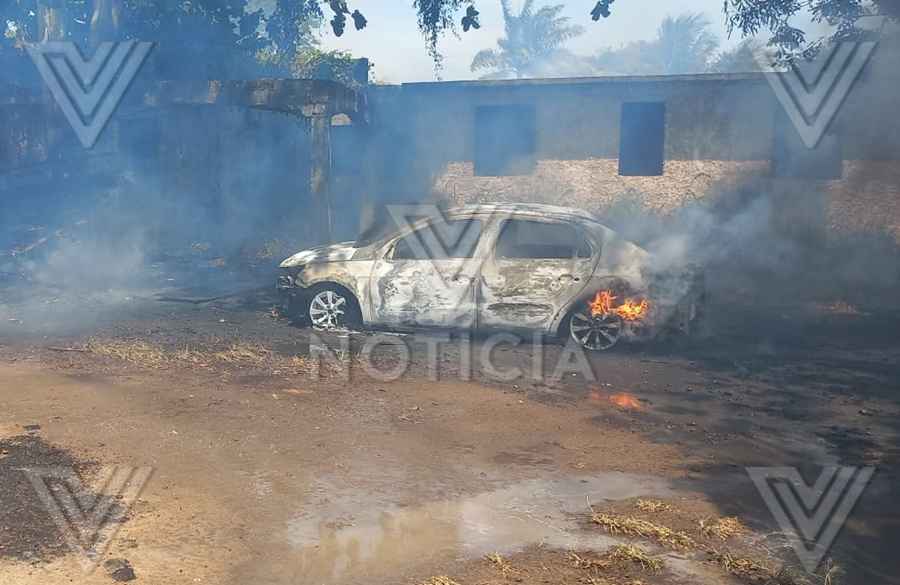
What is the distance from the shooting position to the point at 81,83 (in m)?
19.0

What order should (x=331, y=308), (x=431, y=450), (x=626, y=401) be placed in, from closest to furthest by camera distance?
(x=431, y=450)
(x=626, y=401)
(x=331, y=308)

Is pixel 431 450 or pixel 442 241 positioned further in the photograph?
pixel 442 241

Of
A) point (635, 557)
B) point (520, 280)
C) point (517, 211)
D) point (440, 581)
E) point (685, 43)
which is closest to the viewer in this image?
point (440, 581)

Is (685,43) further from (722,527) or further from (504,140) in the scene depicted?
(722,527)

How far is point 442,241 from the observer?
28.6ft

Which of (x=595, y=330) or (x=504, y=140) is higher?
(x=504, y=140)

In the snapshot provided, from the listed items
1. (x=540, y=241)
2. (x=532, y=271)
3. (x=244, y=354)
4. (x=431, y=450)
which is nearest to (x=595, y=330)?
(x=532, y=271)

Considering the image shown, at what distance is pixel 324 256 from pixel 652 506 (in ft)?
17.7

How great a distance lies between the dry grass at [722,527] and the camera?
4.44 meters

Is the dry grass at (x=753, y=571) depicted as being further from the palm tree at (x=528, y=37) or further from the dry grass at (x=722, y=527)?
the palm tree at (x=528, y=37)

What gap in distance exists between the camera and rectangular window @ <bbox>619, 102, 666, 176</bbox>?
56.1 ft

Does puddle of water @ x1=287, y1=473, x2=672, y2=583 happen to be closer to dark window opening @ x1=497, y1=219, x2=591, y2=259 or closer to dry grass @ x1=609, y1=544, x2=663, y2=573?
dry grass @ x1=609, y1=544, x2=663, y2=573

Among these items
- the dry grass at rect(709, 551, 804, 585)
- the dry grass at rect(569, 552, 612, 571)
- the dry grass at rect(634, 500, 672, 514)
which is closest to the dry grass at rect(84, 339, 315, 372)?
the dry grass at rect(634, 500, 672, 514)

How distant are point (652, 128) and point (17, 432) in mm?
14485
